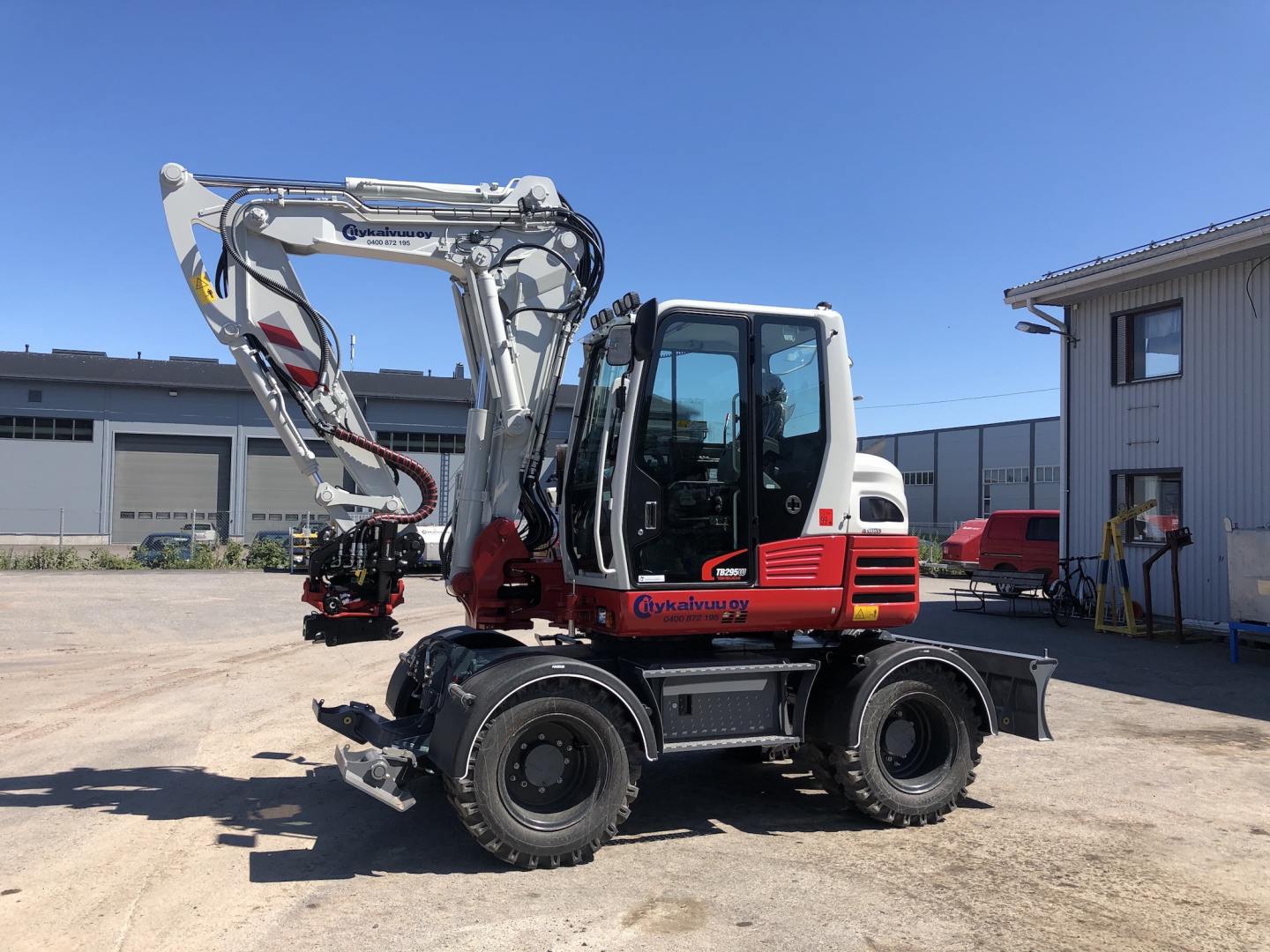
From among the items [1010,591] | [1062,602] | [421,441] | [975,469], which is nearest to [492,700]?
[1062,602]

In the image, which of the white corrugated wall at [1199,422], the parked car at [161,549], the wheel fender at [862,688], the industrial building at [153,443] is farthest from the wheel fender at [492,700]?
the industrial building at [153,443]

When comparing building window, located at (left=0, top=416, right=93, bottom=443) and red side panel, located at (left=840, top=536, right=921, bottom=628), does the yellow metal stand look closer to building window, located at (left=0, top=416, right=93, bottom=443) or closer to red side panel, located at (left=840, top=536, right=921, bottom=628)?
red side panel, located at (left=840, top=536, right=921, bottom=628)

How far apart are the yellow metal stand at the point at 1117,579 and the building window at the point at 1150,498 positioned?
0.15 metres

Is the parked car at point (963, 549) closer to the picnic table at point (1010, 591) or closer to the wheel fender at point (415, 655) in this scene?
the picnic table at point (1010, 591)

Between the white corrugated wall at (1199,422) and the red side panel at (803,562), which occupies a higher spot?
the white corrugated wall at (1199,422)

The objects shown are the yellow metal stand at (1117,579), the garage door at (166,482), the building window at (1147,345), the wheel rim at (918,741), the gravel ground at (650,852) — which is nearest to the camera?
the gravel ground at (650,852)

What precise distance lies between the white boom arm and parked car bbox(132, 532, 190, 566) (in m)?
25.6

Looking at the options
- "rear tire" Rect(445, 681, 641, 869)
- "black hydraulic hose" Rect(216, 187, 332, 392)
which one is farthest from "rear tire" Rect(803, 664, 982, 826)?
"black hydraulic hose" Rect(216, 187, 332, 392)

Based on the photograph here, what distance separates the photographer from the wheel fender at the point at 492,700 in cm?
529

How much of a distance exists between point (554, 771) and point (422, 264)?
137 inches

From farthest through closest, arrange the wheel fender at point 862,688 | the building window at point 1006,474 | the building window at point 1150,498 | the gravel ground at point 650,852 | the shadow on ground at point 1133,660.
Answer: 1. the building window at point 1006,474
2. the building window at point 1150,498
3. the shadow on ground at point 1133,660
4. the wheel fender at point 862,688
5. the gravel ground at point 650,852

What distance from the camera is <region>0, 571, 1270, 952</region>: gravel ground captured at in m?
4.61

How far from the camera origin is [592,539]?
19.9ft

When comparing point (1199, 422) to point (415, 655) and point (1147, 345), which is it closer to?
point (1147, 345)
